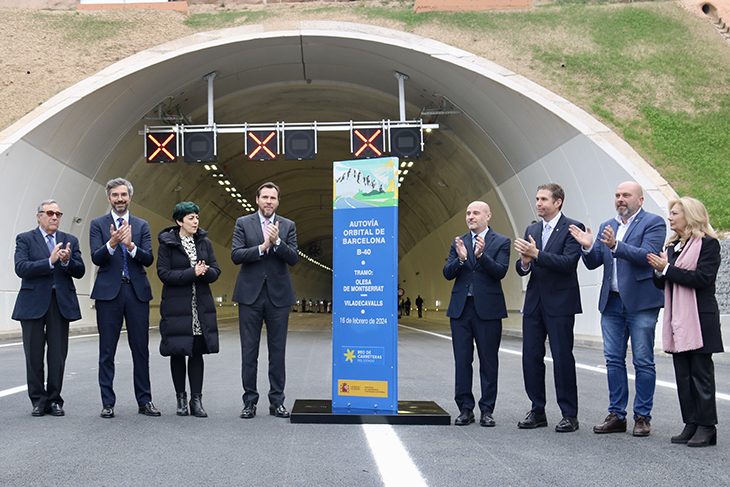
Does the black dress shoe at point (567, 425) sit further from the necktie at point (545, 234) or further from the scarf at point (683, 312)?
the necktie at point (545, 234)

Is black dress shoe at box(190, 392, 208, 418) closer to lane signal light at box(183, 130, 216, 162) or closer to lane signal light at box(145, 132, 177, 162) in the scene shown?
lane signal light at box(183, 130, 216, 162)

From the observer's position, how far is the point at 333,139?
26.7m

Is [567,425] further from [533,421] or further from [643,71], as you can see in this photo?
[643,71]

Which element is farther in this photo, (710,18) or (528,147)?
(710,18)

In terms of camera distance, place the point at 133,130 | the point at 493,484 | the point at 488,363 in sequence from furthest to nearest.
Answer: the point at 133,130 < the point at 488,363 < the point at 493,484

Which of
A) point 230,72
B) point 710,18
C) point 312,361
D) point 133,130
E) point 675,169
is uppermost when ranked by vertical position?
point 710,18

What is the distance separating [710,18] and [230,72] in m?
14.1

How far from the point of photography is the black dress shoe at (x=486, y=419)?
5.66 meters

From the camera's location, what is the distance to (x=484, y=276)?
19.8ft

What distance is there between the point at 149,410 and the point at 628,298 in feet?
14.3

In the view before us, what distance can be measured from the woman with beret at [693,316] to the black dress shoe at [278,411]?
328 centimetres

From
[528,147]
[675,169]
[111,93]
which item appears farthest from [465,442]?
[111,93]

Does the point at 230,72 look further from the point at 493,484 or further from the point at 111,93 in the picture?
the point at 493,484

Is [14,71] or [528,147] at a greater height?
[14,71]
